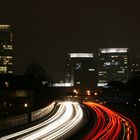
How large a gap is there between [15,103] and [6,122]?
175ft

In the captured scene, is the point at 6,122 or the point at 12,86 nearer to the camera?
the point at 6,122

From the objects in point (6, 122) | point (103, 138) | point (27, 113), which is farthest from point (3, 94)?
point (103, 138)

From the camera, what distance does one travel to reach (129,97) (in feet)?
569

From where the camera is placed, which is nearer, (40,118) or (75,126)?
(75,126)

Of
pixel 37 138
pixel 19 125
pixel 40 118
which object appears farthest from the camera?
pixel 40 118

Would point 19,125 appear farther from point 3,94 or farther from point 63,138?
point 3,94

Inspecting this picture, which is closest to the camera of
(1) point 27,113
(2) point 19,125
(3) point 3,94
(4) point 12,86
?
(2) point 19,125

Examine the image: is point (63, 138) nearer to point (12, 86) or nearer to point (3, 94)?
point (3, 94)

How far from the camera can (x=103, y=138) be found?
58.9 m

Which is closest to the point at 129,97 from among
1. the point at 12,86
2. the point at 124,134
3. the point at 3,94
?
the point at 12,86

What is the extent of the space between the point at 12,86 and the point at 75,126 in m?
87.5

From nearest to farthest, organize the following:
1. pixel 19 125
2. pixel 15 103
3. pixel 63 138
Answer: pixel 63 138, pixel 19 125, pixel 15 103

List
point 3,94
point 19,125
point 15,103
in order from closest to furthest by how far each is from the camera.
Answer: point 19,125
point 15,103
point 3,94

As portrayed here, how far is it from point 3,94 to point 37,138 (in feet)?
242
